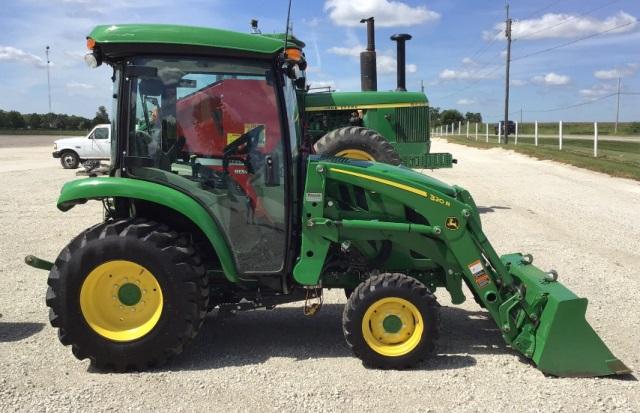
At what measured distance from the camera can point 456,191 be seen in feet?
14.6

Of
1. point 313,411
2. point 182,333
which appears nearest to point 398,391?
point 313,411

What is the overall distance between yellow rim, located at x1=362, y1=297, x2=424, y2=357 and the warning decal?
53 cm

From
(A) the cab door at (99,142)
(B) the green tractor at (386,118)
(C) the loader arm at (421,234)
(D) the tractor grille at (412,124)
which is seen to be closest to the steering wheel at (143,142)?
(C) the loader arm at (421,234)

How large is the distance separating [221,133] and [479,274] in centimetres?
207

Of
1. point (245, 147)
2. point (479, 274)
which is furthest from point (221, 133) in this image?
point (479, 274)

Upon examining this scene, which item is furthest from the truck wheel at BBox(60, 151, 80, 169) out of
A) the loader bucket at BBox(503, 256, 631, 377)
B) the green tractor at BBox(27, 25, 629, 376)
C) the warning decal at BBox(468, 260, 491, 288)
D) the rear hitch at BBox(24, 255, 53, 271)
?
the loader bucket at BBox(503, 256, 631, 377)

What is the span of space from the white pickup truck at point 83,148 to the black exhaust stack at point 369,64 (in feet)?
45.3

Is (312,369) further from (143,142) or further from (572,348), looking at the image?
(143,142)

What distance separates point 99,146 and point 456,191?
20.7m

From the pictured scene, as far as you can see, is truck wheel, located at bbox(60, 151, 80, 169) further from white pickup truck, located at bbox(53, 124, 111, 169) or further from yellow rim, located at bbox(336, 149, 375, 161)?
yellow rim, located at bbox(336, 149, 375, 161)

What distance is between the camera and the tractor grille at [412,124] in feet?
36.9

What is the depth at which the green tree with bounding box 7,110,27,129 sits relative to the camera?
7501 centimetres

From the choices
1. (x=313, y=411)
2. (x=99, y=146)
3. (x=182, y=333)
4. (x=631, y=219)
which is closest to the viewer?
(x=313, y=411)

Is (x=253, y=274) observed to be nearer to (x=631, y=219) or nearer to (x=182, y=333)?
(x=182, y=333)
